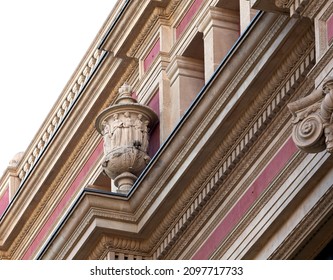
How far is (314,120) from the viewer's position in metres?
26.0

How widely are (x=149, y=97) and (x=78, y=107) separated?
2645mm

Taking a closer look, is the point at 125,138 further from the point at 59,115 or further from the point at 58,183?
the point at 59,115

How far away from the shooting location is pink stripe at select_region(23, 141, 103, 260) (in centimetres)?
3622

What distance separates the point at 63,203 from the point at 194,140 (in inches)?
280

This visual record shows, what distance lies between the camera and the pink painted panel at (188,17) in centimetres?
3338

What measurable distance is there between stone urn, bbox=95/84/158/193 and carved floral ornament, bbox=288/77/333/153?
668cm

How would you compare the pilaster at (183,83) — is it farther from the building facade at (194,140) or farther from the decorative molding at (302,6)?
the decorative molding at (302,6)

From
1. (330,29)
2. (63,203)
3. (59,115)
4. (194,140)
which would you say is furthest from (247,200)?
(59,115)

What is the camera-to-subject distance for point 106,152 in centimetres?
3341

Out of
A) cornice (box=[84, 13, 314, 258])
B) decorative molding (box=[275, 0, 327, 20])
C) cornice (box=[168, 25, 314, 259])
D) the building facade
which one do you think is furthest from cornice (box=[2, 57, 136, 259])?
decorative molding (box=[275, 0, 327, 20])

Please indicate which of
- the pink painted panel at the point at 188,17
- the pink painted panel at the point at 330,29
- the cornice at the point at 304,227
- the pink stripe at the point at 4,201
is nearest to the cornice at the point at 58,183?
the pink painted panel at the point at 188,17

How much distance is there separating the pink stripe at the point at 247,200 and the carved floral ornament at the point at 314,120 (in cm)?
200

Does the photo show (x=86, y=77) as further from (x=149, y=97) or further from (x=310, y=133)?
(x=310, y=133)
